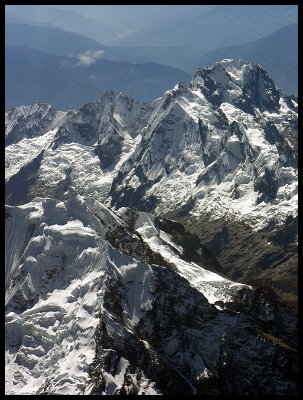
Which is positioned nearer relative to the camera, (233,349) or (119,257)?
(233,349)

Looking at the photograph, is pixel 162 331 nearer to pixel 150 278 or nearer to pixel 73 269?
pixel 150 278

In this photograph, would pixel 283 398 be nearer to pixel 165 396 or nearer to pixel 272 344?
pixel 272 344

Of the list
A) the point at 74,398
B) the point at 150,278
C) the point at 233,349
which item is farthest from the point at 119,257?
the point at 74,398

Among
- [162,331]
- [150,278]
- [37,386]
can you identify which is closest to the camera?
[37,386]

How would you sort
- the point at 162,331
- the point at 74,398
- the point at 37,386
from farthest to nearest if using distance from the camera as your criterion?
the point at 162,331
the point at 37,386
the point at 74,398
